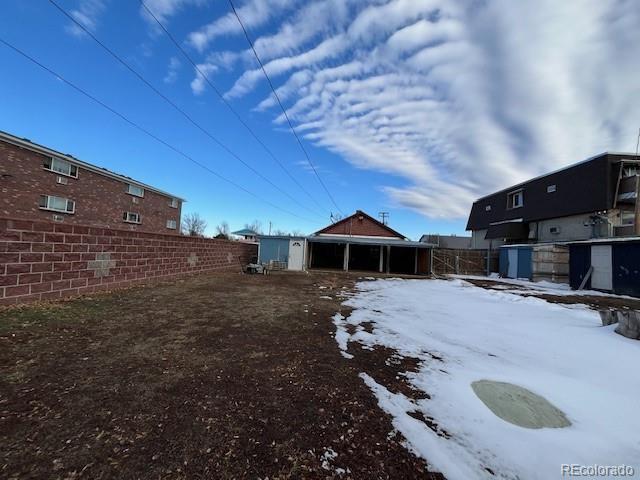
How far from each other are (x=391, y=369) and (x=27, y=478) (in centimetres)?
339

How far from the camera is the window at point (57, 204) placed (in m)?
15.4

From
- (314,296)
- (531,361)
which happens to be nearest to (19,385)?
(531,361)

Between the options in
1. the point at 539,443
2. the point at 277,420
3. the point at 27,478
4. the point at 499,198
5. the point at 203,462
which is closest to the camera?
the point at 27,478

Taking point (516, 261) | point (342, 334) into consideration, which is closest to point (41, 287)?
point (342, 334)

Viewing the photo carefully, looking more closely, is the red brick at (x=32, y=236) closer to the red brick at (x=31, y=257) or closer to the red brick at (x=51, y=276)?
the red brick at (x=31, y=257)

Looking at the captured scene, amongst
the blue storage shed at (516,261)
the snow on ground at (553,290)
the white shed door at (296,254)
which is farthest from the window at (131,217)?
the blue storage shed at (516,261)

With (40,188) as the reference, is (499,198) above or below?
above

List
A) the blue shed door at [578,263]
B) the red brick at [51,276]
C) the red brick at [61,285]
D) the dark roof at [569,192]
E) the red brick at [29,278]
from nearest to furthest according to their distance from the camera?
the red brick at [29,278] → the red brick at [51,276] → the red brick at [61,285] → the blue shed door at [578,263] → the dark roof at [569,192]

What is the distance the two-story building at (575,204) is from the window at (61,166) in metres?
30.4

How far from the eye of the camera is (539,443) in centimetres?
230

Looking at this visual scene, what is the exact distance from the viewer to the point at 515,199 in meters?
24.2

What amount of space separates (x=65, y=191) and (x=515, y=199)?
32635 millimetres

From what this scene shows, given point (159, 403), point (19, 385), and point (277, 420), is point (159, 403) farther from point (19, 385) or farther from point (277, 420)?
point (19, 385)

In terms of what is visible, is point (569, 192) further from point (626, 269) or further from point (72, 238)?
point (72, 238)
